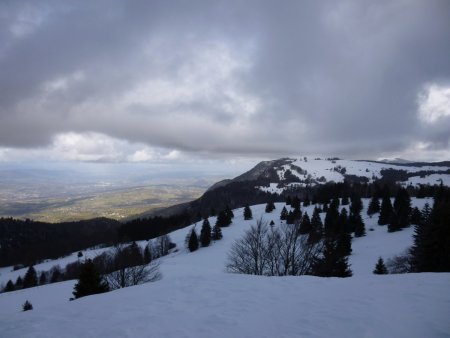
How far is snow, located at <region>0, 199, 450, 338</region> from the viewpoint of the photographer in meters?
7.27

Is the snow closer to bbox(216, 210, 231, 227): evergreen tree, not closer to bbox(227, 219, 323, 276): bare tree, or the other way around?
bbox(227, 219, 323, 276): bare tree

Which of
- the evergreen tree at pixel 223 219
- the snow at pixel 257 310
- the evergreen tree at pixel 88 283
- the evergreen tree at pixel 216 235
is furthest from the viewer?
the evergreen tree at pixel 223 219

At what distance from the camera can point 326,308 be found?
28.3 ft

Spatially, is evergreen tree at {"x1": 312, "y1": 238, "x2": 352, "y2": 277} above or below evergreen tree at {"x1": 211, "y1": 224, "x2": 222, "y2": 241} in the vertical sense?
above

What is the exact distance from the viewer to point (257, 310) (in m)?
8.88

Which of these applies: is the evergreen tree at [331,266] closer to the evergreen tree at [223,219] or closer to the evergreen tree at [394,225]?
the evergreen tree at [394,225]

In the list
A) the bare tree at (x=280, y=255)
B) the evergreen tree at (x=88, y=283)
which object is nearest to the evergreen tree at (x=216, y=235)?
the bare tree at (x=280, y=255)

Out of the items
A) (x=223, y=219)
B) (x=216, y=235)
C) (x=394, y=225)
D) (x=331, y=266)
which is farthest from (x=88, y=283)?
(x=223, y=219)

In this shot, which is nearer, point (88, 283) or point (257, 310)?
point (257, 310)

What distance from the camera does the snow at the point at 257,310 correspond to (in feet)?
23.9

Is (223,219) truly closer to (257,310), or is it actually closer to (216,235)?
(216,235)

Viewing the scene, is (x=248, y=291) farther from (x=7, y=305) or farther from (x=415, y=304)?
(x=7, y=305)

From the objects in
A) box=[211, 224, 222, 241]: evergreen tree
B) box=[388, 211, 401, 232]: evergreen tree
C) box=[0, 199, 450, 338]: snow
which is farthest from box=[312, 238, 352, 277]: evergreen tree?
box=[211, 224, 222, 241]: evergreen tree

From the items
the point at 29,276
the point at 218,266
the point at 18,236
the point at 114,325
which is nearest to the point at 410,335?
the point at 114,325
